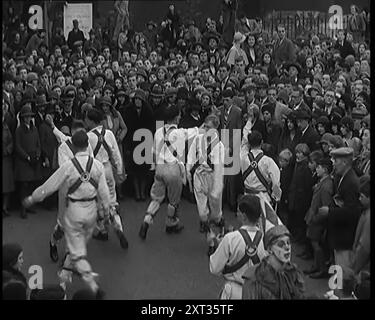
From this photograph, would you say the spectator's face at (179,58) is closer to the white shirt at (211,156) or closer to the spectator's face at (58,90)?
the spectator's face at (58,90)

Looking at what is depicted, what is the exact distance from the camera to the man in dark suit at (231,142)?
26.8ft

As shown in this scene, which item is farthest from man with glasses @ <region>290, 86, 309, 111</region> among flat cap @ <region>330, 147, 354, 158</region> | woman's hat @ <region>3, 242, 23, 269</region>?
woman's hat @ <region>3, 242, 23, 269</region>

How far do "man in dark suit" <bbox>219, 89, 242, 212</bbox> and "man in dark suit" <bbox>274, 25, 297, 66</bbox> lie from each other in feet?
10.1

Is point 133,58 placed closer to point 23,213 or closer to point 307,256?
point 23,213

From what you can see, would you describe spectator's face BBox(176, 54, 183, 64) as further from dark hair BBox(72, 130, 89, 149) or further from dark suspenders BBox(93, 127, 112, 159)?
dark hair BBox(72, 130, 89, 149)

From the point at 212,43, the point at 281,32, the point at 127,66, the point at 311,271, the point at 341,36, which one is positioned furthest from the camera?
the point at 341,36

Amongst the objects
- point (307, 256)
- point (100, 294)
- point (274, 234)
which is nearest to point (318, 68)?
point (307, 256)

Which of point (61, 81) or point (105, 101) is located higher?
point (61, 81)

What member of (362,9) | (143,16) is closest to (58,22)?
(143,16)

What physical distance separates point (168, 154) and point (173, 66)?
445 cm

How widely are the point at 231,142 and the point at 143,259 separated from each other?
5.96 feet

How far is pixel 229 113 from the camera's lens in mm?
9047

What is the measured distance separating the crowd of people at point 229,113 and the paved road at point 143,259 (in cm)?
19

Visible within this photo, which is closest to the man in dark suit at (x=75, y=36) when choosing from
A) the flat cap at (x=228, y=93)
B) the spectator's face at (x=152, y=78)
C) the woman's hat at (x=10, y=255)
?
the spectator's face at (x=152, y=78)
